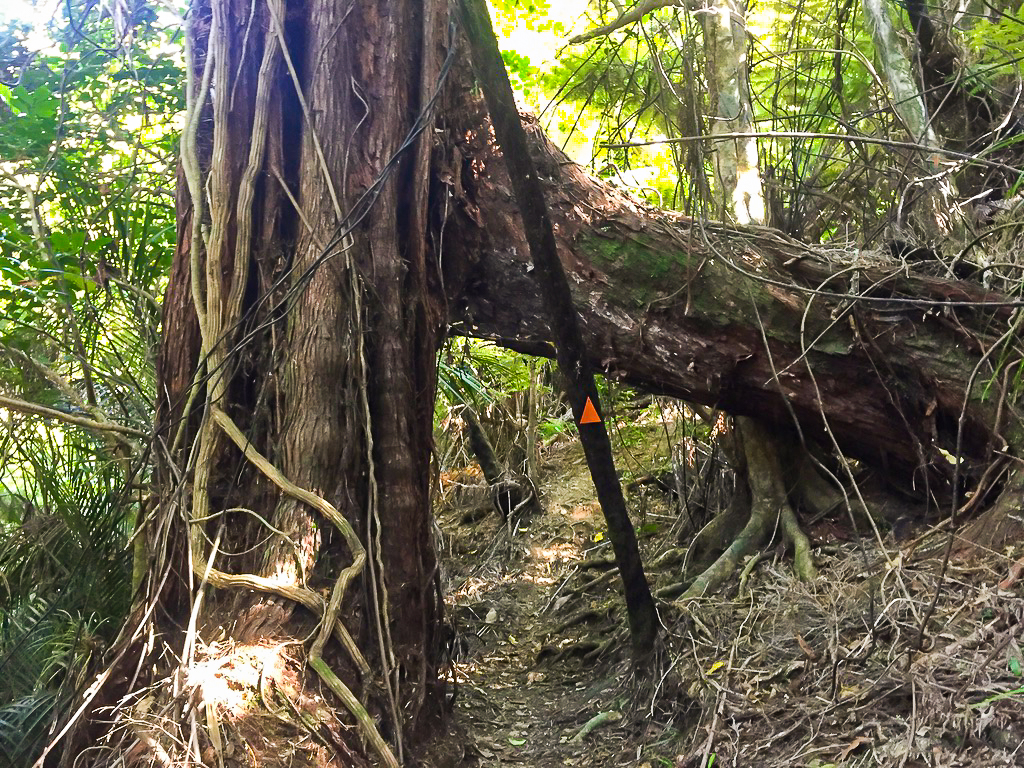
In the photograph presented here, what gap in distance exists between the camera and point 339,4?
3.10 metres

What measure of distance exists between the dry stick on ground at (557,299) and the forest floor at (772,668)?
0.87 feet

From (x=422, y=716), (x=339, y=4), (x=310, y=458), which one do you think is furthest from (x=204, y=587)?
(x=339, y=4)

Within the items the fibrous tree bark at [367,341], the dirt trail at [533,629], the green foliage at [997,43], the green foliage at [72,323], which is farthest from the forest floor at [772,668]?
the green foliage at [997,43]

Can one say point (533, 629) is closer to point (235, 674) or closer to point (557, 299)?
point (557, 299)

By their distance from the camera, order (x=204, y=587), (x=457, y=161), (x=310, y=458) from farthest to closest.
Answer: (x=457, y=161), (x=310, y=458), (x=204, y=587)

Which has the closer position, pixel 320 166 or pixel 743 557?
pixel 320 166

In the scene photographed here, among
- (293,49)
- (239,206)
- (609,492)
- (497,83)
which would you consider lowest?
(609,492)

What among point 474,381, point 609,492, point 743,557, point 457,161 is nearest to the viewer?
point 609,492

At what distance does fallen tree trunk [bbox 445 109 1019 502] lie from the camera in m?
3.57

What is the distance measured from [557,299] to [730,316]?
1.04 meters

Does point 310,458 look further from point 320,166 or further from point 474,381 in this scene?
point 474,381

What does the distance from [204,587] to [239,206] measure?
1375 millimetres

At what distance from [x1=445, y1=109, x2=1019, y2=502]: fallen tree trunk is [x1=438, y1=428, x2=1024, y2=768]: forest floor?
0.54 metres

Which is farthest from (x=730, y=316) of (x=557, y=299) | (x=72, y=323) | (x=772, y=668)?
(x=72, y=323)
